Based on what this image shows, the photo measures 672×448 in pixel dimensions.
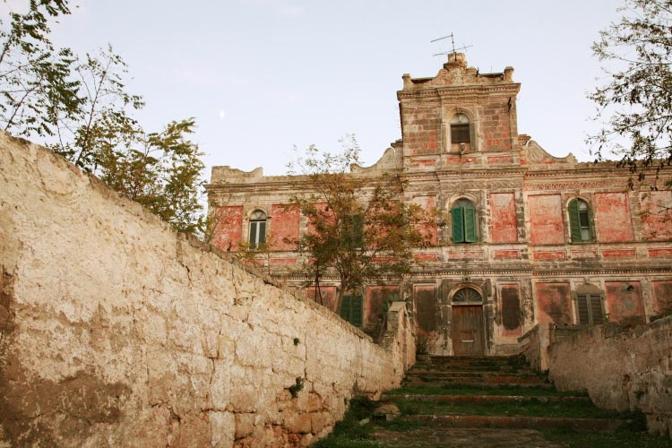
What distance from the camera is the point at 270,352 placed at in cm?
511

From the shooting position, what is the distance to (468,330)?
2128 centimetres

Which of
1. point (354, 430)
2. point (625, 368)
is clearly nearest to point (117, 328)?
point (354, 430)

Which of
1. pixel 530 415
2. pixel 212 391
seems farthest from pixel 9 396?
pixel 530 415

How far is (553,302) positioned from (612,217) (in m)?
4.25

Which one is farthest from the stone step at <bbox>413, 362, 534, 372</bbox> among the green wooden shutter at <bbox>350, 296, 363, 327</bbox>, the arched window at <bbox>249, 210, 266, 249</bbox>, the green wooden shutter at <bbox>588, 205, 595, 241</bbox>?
the arched window at <bbox>249, 210, 266, 249</bbox>

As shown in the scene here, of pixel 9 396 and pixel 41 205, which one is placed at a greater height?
pixel 41 205

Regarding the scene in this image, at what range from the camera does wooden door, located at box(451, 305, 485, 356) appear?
21.0 metres

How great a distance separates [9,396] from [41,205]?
2.76 ft

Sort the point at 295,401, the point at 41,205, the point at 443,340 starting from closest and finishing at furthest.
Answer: the point at 41,205 < the point at 295,401 < the point at 443,340

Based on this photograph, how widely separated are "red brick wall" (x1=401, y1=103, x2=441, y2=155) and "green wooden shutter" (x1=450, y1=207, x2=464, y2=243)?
2.84m

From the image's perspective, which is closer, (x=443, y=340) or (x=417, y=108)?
(x=443, y=340)

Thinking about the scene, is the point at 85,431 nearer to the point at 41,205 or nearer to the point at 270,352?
the point at 41,205

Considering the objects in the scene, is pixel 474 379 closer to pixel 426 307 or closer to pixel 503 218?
pixel 426 307

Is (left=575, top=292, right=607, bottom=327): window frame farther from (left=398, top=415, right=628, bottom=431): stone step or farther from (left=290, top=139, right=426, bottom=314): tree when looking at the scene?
(left=398, top=415, right=628, bottom=431): stone step
